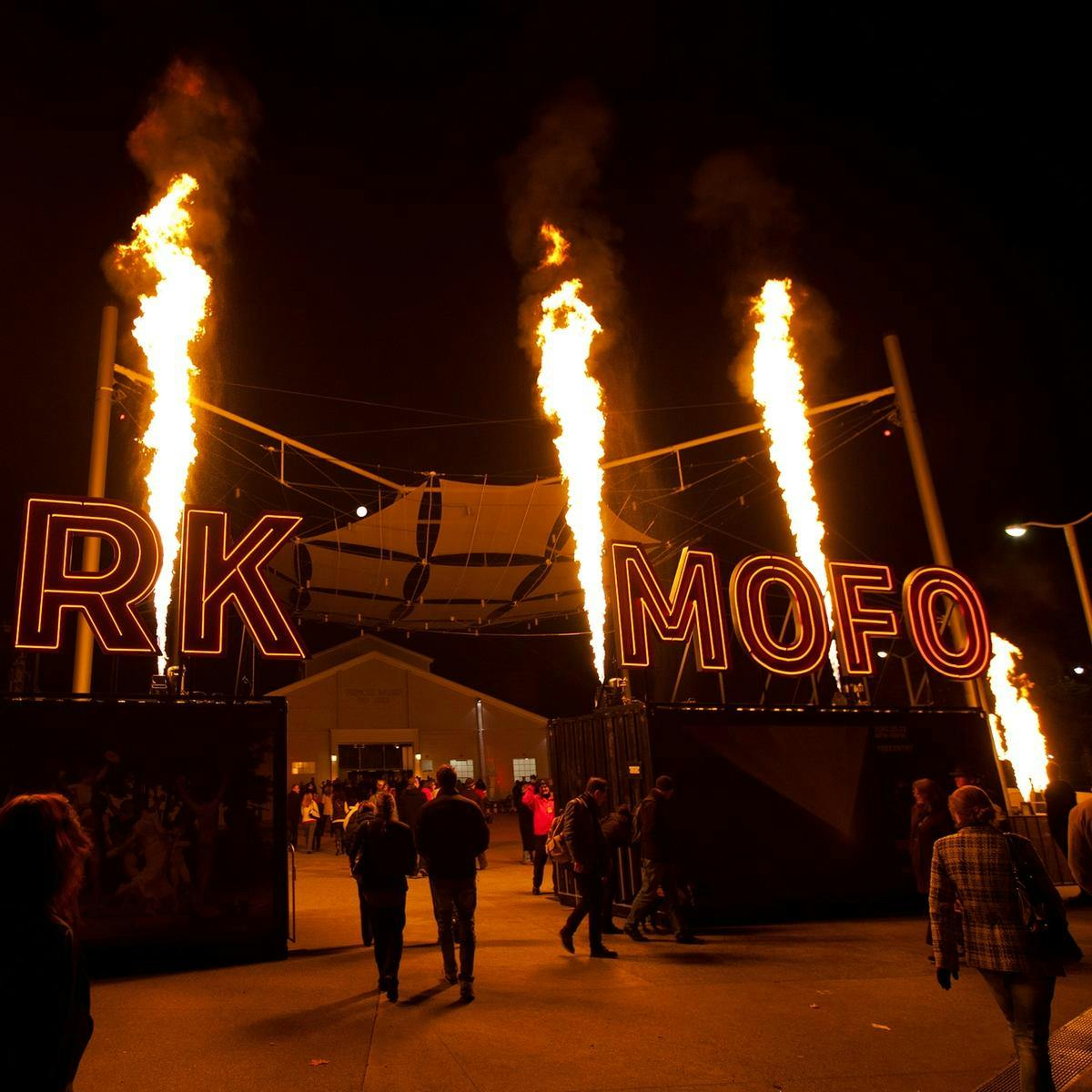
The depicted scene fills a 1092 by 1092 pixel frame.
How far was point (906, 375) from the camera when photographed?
53.8 ft

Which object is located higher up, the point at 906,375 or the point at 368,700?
the point at 906,375

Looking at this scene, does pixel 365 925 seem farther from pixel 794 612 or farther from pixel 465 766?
pixel 465 766

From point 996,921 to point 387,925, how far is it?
15.7 ft

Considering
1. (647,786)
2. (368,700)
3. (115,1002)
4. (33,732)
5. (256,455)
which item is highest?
(256,455)

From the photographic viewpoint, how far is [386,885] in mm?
7242

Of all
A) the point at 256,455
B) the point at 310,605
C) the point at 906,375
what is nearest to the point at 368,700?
the point at 310,605

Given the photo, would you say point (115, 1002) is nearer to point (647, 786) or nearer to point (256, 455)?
point (647, 786)

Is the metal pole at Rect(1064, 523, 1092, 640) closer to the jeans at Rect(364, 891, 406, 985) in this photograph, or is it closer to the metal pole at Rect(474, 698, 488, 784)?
the jeans at Rect(364, 891, 406, 985)

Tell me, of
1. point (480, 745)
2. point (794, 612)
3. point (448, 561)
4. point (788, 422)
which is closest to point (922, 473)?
point (788, 422)

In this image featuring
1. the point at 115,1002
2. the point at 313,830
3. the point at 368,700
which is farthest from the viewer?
the point at 368,700

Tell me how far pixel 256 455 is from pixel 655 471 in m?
10.3

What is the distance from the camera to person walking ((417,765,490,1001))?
24.1 feet

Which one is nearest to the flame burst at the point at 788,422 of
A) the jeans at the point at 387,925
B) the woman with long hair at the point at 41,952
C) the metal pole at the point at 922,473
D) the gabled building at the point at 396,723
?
the metal pole at the point at 922,473

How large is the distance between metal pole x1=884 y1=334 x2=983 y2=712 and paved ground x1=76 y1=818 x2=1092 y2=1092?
5.76 metres
